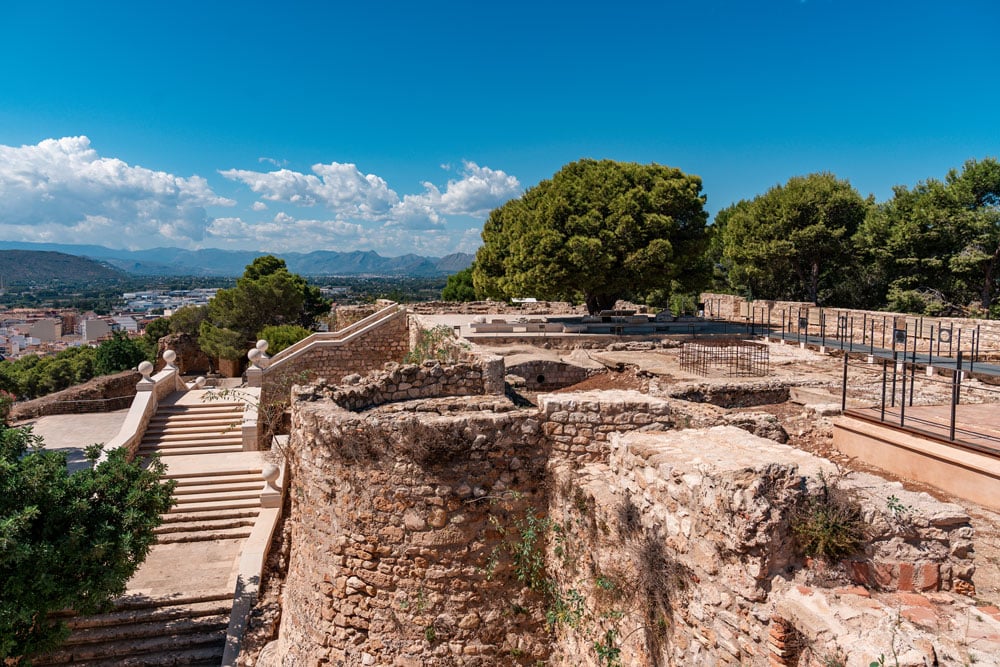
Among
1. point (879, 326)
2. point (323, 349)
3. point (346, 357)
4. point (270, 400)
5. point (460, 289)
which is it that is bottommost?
point (270, 400)

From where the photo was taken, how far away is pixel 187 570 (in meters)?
9.96

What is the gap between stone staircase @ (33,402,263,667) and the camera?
8.47 metres

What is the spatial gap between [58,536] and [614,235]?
19.3m

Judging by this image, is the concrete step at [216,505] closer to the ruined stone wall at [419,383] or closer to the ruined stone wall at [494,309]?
the ruined stone wall at [419,383]

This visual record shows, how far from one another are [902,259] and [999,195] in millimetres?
5098

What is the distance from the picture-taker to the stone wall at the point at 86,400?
715 inches

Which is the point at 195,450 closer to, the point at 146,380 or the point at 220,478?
the point at 220,478

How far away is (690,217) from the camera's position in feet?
76.9

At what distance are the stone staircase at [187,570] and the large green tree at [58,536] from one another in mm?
1963

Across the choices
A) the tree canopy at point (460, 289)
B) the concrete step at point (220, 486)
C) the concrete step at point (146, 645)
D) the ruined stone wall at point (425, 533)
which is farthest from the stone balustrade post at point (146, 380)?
the tree canopy at point (460, 289)

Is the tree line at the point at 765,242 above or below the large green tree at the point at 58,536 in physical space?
above

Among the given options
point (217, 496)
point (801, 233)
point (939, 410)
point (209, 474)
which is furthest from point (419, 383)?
point (801, 233)

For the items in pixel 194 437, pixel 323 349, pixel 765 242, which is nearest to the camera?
pixel 194 437

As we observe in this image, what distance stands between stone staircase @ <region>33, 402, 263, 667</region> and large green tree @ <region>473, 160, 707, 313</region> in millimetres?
12943
